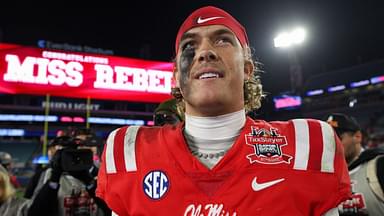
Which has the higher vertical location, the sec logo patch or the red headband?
the red headband

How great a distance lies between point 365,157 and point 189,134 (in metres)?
1.62

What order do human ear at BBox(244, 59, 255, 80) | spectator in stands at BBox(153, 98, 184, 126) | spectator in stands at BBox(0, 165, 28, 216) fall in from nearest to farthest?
human ear at BBox(244, 59, 255, 80) < spectator in stands at BBox(153, 98, 184, 126) < spectator in stands at BBox(0, 165, 28, 216)

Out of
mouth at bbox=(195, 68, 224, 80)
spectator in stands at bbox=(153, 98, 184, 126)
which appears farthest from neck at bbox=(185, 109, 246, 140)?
spectator in stands at bbox=(153, 98, 184, 126)

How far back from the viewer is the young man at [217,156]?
3.01ft

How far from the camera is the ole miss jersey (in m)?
0.91

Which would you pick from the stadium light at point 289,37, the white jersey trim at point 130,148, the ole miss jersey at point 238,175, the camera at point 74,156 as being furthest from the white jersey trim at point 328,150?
the stadium light at point 289,37

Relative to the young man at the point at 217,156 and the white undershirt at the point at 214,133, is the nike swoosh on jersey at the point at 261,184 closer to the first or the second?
the young man at the point at 217,156

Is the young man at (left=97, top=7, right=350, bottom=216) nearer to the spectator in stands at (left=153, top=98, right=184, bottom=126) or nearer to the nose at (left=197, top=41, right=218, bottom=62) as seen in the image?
the nose at (left=197, top=41, right=218, bottom=62)

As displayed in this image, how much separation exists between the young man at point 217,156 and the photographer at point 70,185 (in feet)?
3.93

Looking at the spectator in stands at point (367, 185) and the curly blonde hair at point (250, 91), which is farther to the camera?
the spectator in stands at point (367, 185)

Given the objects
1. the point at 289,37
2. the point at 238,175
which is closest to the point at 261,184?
the point at 238,175

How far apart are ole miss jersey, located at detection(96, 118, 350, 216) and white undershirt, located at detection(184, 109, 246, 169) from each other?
3cm

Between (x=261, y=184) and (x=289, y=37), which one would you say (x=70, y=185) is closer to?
(x=261, y=184)

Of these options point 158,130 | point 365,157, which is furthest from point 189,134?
point 365,157
